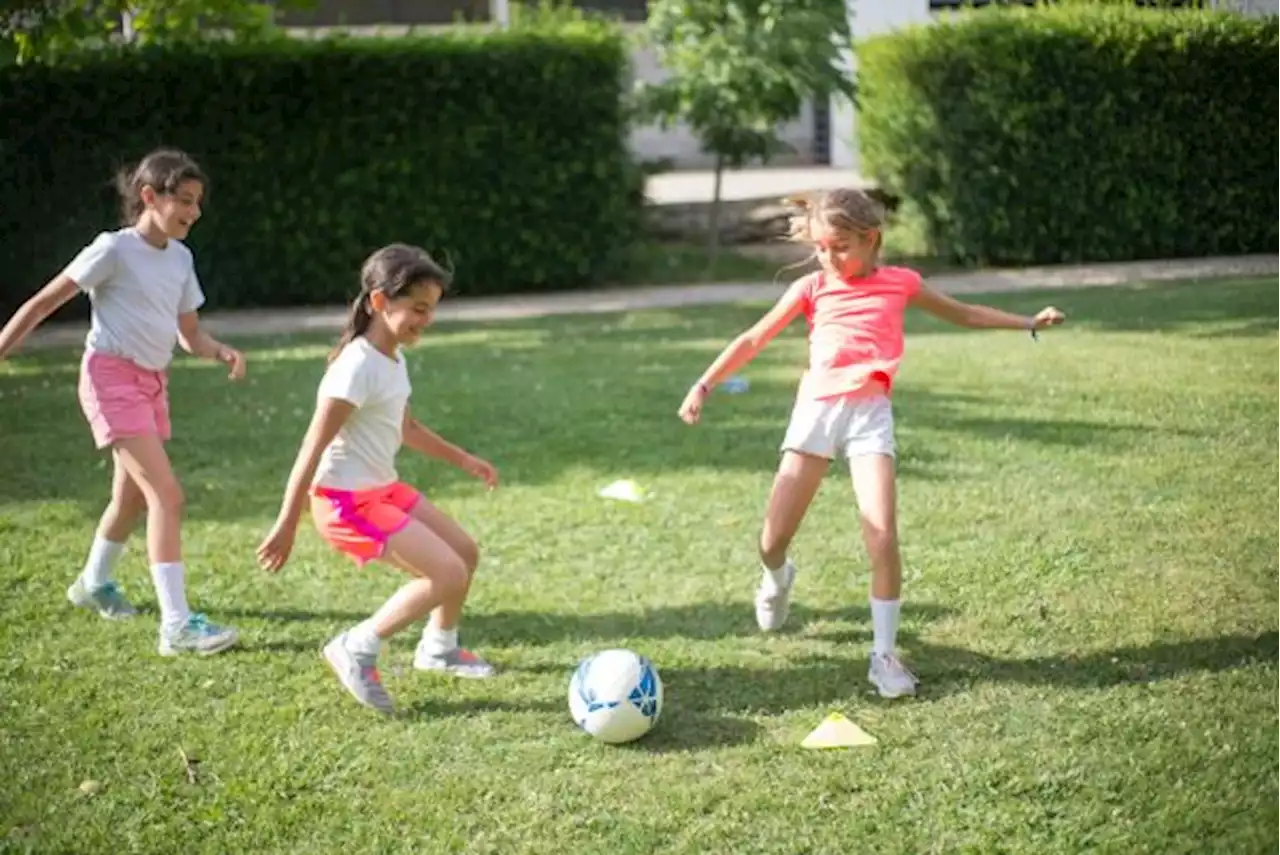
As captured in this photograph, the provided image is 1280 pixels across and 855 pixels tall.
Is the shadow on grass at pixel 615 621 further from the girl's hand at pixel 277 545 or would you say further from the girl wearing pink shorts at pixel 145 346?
the girl's hand at pixel 277 545

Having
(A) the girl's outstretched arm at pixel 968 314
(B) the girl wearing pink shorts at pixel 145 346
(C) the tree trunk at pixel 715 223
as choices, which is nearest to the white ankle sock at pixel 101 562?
(B) the girl wearing pink shorts at pixel 145 346

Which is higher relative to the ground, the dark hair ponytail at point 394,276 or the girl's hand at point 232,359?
the dark hair ponytail at point 394,276

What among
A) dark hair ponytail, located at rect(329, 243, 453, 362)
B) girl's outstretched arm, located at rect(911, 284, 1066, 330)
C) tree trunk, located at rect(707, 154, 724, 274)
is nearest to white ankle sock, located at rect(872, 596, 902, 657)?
girl's outstretched arm, located at rect(911, 284, 1066, 330)

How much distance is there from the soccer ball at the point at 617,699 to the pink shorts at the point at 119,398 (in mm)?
1926

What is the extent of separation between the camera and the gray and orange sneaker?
4859 millimetres

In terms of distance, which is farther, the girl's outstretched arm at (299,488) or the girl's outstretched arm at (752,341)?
the girl's outstretched arm at (752,341)

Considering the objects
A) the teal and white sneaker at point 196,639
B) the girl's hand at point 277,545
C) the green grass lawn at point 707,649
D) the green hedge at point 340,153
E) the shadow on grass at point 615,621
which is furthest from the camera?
the green hedge at point 340,153

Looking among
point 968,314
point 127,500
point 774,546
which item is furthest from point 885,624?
point 127,500

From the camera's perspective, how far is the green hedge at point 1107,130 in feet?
50.9

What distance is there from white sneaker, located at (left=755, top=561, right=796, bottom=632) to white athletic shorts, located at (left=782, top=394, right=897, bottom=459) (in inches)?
18.7

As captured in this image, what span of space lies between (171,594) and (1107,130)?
12.2 meters

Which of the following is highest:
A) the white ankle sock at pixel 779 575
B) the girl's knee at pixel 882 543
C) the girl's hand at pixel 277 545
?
the girl's hand at pixel 277 545

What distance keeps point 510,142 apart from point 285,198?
82.0 inches

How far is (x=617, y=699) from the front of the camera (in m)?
4.52
